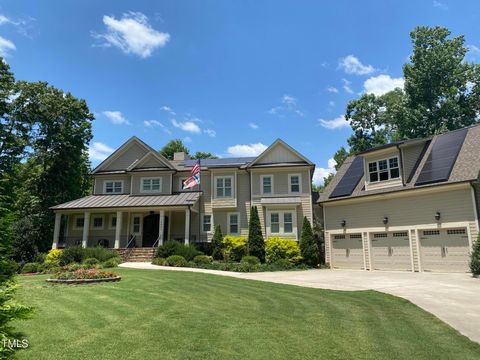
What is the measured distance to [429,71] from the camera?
34781mm

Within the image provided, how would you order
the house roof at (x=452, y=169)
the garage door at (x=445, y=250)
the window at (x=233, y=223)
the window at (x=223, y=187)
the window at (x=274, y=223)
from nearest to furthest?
the garage door at (x=445, y=250), the house roof at (x=452, y=169), the window at (x=274, y=223), the window at (x=233, y=223), the window at (x=223, y=187)

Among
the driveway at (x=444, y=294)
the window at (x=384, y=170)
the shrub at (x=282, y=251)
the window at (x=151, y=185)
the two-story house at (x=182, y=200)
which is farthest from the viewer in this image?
the window at (x=151, y=185)

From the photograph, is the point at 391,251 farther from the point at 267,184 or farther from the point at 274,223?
the point at 267,184

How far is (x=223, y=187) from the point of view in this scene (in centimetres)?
2684

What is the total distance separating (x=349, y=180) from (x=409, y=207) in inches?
190

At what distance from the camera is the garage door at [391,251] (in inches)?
714

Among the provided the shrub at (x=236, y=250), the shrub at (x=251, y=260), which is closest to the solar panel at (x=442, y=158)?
the shrub at (x=251, y=260)

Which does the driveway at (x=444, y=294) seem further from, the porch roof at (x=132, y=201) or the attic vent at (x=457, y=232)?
the porch roof at (x=132, y=201)

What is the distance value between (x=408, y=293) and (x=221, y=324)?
674cm

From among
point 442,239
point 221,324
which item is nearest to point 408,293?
point 221,324

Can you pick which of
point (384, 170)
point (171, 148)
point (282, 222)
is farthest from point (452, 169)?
point (171, 148)

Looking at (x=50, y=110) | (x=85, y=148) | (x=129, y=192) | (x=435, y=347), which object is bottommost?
(x=435, y=347)

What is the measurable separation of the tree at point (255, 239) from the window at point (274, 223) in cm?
180

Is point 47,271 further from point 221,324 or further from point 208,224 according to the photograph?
point 221,324
